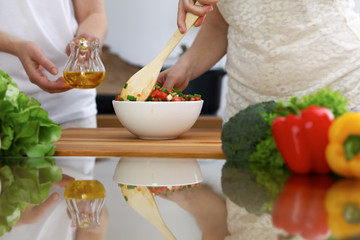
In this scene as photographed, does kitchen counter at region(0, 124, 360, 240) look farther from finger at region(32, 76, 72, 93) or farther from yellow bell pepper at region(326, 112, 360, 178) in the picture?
finger at region(32, 76, 72, 93)

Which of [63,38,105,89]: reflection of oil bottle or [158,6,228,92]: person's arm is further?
[158,6,228,92]: person's arm

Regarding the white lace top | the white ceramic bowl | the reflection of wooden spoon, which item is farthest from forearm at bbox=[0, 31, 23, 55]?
the reflection of wooden spoon

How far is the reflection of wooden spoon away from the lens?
576 mm

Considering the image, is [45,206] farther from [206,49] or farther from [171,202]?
[206,49]

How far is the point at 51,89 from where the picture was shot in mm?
1583

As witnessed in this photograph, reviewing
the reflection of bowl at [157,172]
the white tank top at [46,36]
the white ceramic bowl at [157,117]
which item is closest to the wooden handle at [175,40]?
the white ceramic bowl at [157,117]

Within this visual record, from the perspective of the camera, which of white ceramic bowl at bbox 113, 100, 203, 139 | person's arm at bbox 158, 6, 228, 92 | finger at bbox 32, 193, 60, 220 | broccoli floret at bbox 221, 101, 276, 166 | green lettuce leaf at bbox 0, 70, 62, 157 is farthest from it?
person's arm at bbox 158, 6, 228, 92

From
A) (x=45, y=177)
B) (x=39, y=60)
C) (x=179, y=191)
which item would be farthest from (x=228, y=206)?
(x=39, y=60)

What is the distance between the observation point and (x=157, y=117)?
1.38 meters

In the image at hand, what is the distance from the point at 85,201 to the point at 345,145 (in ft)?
1.41

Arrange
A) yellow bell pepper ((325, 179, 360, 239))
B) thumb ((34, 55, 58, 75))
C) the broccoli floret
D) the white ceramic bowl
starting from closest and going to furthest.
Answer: yellow bell pepper ((325, 179, 360, 239))
the broccoli floret
the white ceramic bowl
thumb ((34, 55, 58, 75))

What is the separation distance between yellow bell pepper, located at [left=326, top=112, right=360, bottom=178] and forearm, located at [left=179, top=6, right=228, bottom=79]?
0.91 meters

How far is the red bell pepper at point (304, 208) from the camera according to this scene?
552 millimetres

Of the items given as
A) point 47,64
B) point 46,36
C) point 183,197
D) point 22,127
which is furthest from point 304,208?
point 46,36
